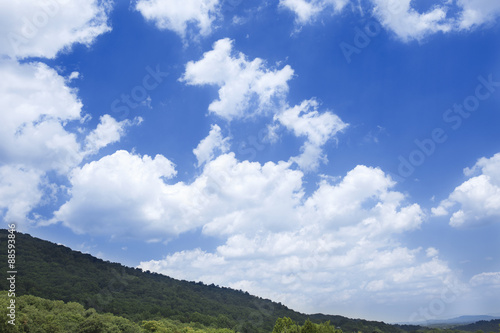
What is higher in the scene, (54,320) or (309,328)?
(54,320)

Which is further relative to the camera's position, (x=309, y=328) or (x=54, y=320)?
(x=54, y=320)

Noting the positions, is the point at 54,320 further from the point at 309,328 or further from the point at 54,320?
the point at 309,328

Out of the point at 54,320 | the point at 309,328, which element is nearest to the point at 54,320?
the point at 54,320

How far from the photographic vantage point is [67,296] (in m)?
147

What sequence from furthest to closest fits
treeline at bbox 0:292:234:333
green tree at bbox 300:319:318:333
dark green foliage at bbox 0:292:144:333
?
dark green foliage at bbox 0:292:144:333 → treeline at bbox 0:292:234:333 → green tree at bbox 300:319:318:333

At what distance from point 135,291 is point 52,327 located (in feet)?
427

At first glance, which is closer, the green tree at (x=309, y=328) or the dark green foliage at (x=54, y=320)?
the green tree at (x=309, y=328)

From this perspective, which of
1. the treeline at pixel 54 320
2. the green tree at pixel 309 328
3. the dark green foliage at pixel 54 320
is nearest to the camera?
the green tree at pixel 309 328

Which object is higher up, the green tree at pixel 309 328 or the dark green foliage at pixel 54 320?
the dark green foliage at pixel 54 320

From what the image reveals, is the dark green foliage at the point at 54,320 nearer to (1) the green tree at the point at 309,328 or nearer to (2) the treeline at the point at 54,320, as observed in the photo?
(2) the treeline at the point at 54,320

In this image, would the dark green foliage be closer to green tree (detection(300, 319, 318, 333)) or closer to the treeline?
the treeline

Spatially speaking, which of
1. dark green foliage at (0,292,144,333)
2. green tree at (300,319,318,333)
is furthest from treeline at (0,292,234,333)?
green tree at (300,319,318,333)

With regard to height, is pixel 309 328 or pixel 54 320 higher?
pixel 54 320

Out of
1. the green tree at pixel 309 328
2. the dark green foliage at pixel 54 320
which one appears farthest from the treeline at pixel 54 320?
the green tree at pixel 309 328
